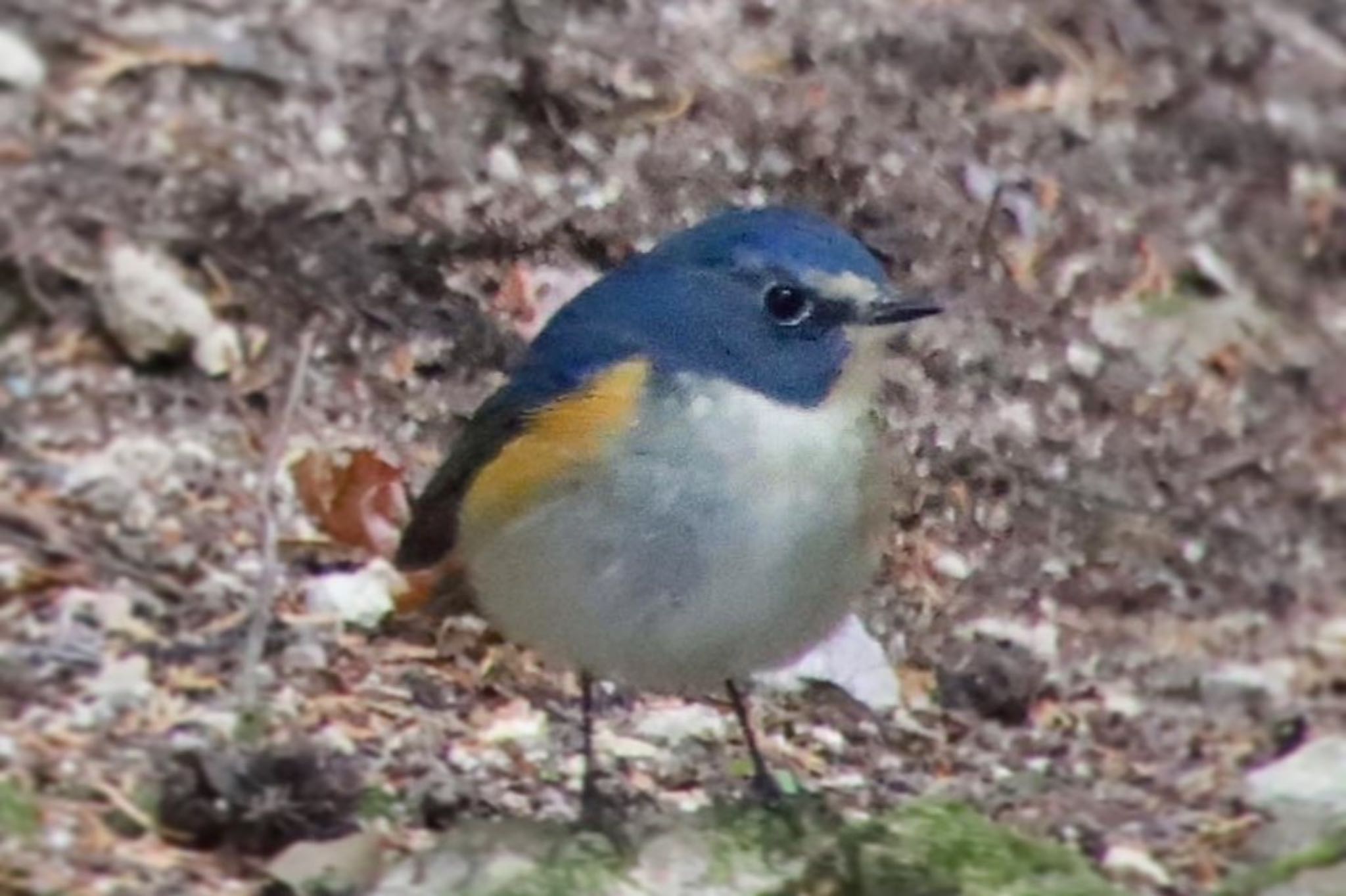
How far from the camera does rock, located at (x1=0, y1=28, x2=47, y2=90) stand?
5008 mm

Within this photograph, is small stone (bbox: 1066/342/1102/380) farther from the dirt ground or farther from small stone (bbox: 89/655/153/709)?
small stone (bbox: 89/655/153/709)

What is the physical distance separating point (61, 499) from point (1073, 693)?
6.33 feet

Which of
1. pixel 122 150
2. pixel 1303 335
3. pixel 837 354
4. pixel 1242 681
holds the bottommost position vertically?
pixel 837 354

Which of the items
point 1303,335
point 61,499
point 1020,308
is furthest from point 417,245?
point 1303,335

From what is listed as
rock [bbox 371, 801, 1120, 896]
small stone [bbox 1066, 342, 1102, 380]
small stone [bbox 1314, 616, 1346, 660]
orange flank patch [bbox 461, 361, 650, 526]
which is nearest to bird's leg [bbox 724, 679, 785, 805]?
rock [bbox 371, 801, 1120, 896]

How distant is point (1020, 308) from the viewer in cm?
540

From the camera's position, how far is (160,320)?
4.48 meters

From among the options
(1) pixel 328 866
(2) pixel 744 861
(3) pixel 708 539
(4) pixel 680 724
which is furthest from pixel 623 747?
(3) pixel 708 539

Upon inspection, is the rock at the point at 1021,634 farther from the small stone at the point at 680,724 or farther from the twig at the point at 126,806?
the twig at the point at 126,806

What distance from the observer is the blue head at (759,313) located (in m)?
3.22

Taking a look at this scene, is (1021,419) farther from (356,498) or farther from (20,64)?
(20,64)

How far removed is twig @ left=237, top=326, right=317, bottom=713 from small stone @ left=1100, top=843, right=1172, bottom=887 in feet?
4.68

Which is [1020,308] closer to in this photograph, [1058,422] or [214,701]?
[1058,422]

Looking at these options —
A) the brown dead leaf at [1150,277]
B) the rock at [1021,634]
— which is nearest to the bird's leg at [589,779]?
the rock at [1021,634]
